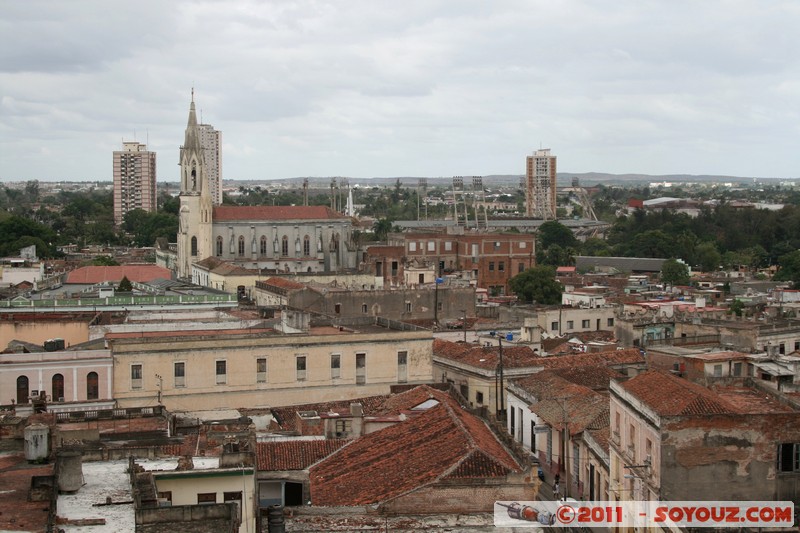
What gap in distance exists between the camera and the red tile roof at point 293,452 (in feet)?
94.2

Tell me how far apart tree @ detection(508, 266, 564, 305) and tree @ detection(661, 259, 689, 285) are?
1666cm

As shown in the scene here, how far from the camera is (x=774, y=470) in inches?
1039

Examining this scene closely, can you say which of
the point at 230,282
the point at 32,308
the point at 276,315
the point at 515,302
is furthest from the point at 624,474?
the point at 230,282

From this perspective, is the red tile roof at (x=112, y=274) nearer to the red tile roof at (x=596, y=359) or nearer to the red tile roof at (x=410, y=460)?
the red tile roof at (x=596, y=359)

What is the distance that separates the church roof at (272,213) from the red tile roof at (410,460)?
7635 centimetres

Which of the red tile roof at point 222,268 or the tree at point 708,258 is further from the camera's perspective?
the tree at point 708,258

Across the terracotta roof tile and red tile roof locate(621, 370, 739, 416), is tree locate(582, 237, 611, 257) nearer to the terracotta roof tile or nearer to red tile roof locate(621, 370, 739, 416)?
the terracotta roof tile

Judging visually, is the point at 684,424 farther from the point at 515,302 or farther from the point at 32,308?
the point at 515,302

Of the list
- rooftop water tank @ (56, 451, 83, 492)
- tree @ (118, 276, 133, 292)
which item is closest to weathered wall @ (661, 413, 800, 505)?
rooftop water tank @ (56, 451, 83, 492)

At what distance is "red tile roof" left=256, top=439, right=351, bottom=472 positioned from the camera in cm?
2871

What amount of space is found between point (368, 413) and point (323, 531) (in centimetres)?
1259

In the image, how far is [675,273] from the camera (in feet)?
342

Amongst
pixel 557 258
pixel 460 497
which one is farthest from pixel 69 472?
pixel 557 258

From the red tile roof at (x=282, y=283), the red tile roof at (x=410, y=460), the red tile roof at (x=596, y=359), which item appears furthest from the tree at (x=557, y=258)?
the red tile roof at (x=410, y=460)
